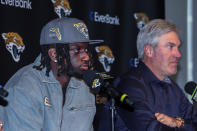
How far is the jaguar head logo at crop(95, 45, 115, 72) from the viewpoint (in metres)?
3.70

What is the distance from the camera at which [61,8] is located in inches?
133

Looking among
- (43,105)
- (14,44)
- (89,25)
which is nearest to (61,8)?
(89,25)

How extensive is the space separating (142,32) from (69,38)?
27.9 inches

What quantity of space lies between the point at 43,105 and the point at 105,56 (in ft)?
4.70

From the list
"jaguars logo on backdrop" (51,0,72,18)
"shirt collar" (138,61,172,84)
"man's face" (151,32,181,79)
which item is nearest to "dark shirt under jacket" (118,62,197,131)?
"shirt collar" (138,61,172,84)

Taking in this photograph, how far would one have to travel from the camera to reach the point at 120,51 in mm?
3928

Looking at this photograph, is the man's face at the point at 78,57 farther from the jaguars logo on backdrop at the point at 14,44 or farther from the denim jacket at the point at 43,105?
the jaguars logo on backdrop at the point at 14,44

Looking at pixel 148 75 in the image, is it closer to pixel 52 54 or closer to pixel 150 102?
pixel 150 102

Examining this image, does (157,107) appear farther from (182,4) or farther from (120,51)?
(182,4)

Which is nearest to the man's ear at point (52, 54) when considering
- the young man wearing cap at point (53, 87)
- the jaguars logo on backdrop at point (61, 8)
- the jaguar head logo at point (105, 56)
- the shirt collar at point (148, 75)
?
the young man wearing cap at point (53, 87)

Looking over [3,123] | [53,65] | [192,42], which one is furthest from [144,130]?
[192,42]

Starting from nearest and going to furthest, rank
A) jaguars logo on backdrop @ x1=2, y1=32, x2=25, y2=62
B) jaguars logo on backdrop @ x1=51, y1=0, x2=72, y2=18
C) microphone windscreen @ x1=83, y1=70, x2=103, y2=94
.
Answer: microphone windscreen @ x1=83, y1=70, x2=103, y2=94, jaguars logo on backdrop @ x1=2, y1=32, x2=25, y2=62, jaguars logo on backdrop @ x1=51, y1=0, x2=72, y2=18

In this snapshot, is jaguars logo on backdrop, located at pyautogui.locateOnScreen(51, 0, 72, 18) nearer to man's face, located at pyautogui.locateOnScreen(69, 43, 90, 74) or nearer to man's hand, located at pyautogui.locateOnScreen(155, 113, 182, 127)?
man's face, located at pyautogui.locateOnScreen(69, 43, 90, 74)

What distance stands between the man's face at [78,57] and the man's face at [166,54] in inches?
25.7
